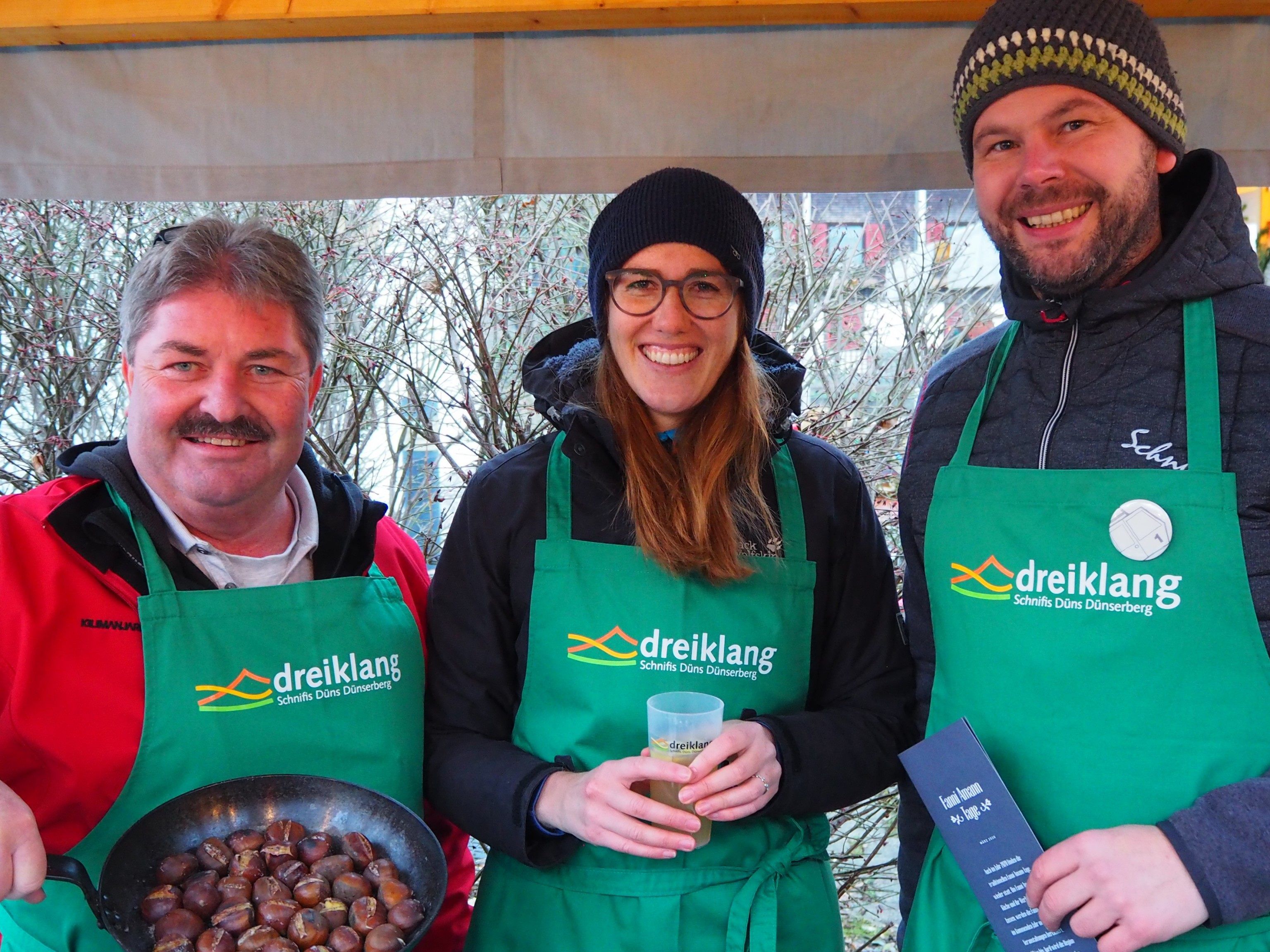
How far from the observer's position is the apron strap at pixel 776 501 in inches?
81.8

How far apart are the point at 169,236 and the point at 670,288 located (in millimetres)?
1029

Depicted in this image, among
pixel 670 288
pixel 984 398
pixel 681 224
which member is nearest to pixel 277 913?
pixel 670 288

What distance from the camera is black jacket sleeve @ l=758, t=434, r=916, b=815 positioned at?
2002 millimetres

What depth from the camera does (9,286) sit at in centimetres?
429

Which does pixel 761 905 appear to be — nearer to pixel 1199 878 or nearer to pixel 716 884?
pixel 716 884

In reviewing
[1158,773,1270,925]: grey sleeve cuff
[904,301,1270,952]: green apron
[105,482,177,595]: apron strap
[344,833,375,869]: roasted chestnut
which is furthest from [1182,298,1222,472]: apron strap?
[105,482,177,595]: apron strap

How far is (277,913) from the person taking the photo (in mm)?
1582

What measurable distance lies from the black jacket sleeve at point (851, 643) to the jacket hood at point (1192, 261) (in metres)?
0.55

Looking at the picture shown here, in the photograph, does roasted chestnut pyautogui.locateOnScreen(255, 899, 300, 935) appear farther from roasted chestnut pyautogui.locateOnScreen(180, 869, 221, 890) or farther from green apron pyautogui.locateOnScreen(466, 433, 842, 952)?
green apron pyautogui.locateOnScreen(466, 433, 842, 952)

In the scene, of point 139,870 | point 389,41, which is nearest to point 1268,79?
point 389,41

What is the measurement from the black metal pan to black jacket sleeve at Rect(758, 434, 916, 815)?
65 cm

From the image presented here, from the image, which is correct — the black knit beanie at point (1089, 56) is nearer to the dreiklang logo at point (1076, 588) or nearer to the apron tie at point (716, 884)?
the dreiklang logo at point (1076, 588)

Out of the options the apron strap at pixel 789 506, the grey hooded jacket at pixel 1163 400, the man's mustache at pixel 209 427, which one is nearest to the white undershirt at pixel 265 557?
the man's mustache at pixel 209 427

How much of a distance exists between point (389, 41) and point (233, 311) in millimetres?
822
